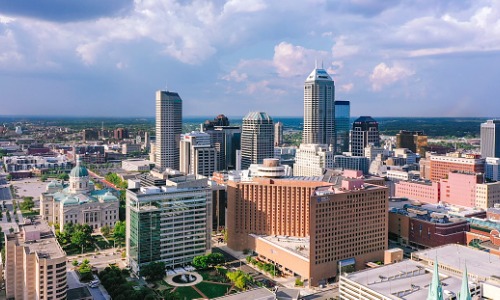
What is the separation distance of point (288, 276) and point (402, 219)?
36.4 m

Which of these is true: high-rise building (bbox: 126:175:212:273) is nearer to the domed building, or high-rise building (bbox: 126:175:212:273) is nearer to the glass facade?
the glass facade

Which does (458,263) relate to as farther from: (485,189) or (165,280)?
(485,189)

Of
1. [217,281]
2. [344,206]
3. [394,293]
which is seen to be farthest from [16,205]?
[394,293]

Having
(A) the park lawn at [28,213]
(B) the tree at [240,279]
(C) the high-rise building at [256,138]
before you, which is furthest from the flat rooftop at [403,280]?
(C) the high-rise building at [256,138]

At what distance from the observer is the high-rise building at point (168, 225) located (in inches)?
3445

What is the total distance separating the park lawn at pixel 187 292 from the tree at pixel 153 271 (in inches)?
211

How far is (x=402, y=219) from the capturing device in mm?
107562

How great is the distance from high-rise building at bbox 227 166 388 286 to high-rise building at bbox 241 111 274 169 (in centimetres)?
8237

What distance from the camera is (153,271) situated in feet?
274

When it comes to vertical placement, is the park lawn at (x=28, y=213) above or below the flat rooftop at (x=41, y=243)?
below

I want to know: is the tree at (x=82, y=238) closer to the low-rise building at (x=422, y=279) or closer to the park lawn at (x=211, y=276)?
the park lawn at (x=211, y=276)

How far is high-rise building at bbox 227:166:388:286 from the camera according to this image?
83.4 meters

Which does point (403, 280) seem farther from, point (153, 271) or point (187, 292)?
point (153, 271)

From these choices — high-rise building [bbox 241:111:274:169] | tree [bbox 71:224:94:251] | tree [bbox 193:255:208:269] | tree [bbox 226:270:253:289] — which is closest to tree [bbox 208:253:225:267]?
tree [bbox 193:255:208:269]
